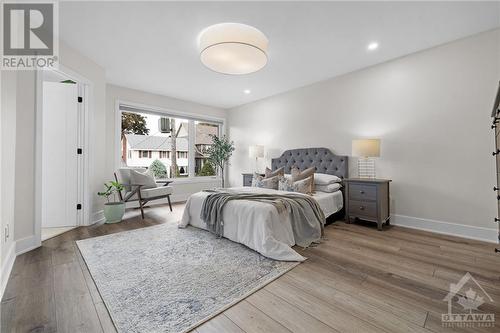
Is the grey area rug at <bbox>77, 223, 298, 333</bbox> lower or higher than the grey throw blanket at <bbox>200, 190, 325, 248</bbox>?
Answer: lower

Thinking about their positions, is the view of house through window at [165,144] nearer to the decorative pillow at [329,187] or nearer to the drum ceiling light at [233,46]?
the drum ceiling light at [233,46]

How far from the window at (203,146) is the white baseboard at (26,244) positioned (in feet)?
12.0

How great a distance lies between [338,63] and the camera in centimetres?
343

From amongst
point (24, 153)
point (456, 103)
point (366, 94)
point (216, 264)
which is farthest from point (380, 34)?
point (24, 153)

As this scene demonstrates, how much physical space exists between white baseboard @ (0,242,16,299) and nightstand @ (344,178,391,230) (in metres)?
3.89

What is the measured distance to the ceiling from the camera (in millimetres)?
→ 2219

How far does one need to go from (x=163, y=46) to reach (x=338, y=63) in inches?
107

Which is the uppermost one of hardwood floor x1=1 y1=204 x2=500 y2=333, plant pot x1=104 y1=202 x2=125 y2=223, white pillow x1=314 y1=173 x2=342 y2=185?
white pillow x1=314 y1=173 x2=342 y2=185

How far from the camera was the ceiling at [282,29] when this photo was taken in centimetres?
222

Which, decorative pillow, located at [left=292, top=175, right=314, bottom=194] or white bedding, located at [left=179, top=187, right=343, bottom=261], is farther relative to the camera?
decorative pillow, located at [left=292, top=175, right=314, bottom=194]

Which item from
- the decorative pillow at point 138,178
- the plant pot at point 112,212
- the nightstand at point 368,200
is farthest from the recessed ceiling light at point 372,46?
the plant pot at point 112,212

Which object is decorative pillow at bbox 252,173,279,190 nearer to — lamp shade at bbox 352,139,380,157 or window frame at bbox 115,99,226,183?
lamp shade at bbox 352,139,380,157

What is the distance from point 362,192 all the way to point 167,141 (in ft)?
15.1

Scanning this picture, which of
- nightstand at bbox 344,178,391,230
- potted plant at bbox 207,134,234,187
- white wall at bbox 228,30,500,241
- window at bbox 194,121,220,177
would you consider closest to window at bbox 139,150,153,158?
window at bbox 194,121,220,177
